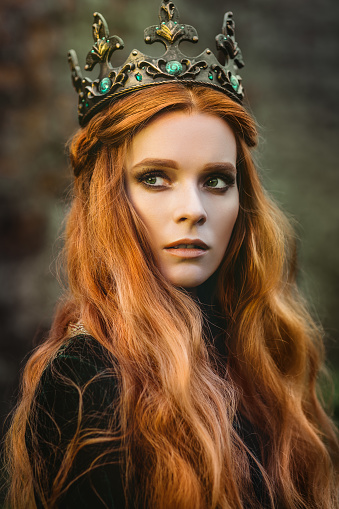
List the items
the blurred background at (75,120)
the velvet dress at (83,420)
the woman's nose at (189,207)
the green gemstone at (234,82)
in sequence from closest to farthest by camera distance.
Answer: the velvet dress at (83,420), the woman's nose at (189,207), the green gemstone at (234,82), the blurred background at (75,120)

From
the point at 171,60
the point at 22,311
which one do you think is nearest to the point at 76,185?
the point at 171,60

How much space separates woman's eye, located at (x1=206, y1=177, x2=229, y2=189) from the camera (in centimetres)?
96

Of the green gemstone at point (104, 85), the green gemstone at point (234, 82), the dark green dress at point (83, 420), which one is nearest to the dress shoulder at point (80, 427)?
the dark green dress at point (83, 420)

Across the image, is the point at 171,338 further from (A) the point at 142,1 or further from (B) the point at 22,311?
(A) the point at 142,1

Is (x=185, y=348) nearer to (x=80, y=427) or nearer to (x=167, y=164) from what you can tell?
(x=80, y=427)

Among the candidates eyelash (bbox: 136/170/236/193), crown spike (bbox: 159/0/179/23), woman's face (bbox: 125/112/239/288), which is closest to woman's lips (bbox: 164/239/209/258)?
woman's face (bbox: 125/112/239/288)

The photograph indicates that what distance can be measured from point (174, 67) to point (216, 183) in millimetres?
246

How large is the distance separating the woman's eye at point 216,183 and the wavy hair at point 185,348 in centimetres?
12

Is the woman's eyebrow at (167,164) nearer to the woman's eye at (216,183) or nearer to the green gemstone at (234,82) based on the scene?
the woman's eye at (216,183)

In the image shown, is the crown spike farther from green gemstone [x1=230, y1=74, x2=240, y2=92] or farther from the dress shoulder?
the dress shoulder

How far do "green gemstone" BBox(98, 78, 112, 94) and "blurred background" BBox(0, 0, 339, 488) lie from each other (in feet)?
1.37

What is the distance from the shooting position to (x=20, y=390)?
0.98 meters

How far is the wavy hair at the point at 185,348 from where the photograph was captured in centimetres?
78

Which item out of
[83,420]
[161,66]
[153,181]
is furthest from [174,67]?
[83,420]
